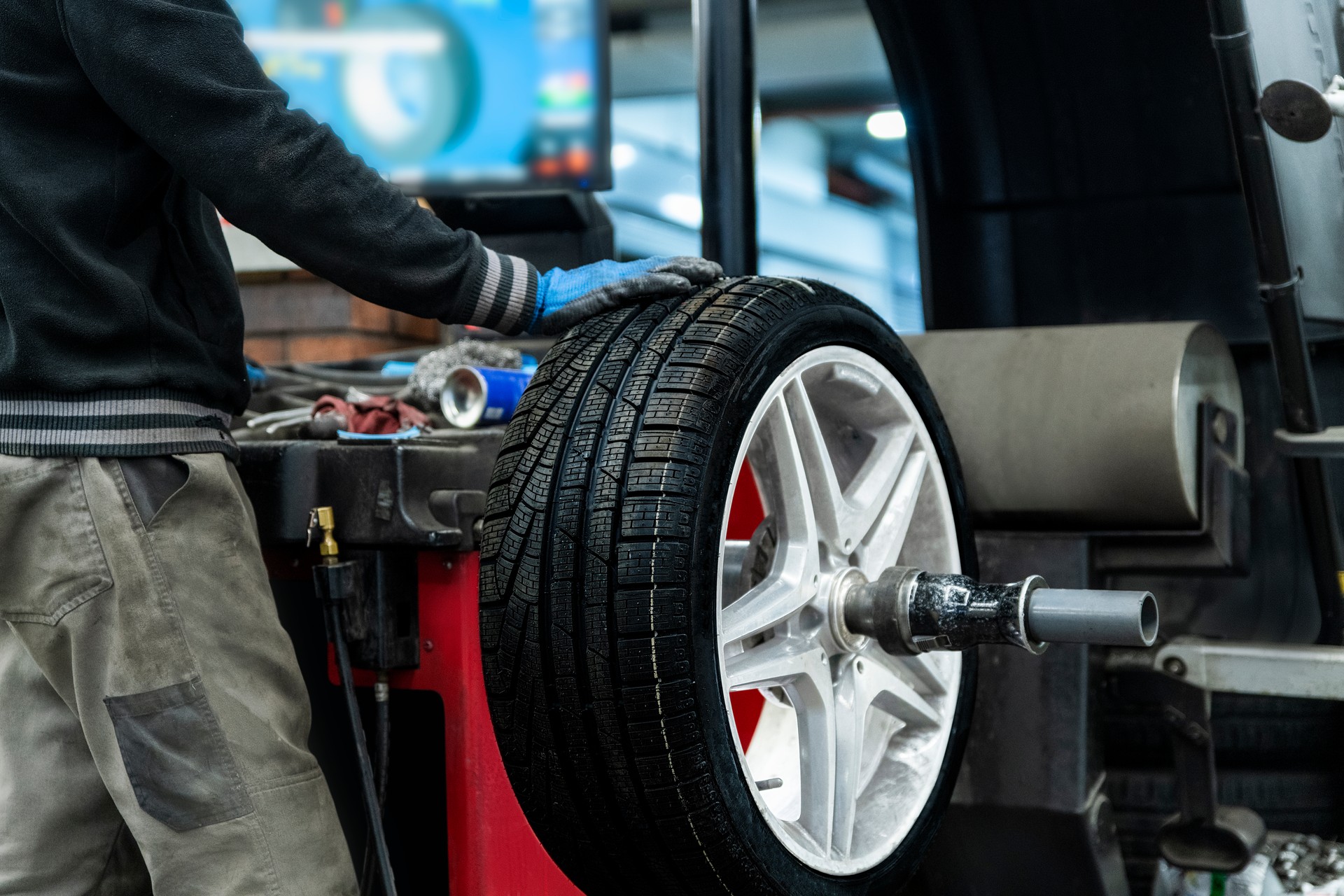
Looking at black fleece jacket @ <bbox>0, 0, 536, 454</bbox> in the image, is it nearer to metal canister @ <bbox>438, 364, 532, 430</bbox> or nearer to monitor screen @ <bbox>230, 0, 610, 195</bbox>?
metal canister @ <bbox>438, 364, 532, 430</bbox>

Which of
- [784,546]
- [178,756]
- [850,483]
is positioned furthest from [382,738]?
[850,483]

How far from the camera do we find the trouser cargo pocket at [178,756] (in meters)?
1.22

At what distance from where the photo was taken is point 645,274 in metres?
1.34

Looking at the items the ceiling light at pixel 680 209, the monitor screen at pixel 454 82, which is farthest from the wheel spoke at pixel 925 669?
the ceiling light at pixel 680 209

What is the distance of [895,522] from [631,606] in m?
0.48

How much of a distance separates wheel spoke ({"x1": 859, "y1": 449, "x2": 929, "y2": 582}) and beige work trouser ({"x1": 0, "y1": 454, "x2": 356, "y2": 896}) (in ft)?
2.13

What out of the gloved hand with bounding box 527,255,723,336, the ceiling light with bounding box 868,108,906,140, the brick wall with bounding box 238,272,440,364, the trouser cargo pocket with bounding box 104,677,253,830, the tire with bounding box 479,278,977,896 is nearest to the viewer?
the tire with bounding box 479,278,977,896

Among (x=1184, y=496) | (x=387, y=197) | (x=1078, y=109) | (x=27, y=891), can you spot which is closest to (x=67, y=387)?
(x=387, y=197)

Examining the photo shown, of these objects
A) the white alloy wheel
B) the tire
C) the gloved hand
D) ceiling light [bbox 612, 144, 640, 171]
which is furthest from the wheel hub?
ceiling light [bbox 612, 144, 640, 171]

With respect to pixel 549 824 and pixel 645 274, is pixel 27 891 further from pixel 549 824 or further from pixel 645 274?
pixel 645 274

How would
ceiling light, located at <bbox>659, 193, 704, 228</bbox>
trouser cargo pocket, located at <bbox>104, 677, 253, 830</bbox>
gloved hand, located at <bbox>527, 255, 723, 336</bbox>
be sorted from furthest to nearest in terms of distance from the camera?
ceiling light, located at <bbox>659, 193, 704, 228</bbox> → gloved hand, located at <bbox>527, 255, 723, 336</bbox> → trouser cargo pocket, located at <bbox>104, 677, 253, 830</bbox>

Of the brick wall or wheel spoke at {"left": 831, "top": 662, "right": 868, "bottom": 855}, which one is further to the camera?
the brick wall

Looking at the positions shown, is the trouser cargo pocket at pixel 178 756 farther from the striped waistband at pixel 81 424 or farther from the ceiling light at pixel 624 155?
the ceiling light at pixel 624 155

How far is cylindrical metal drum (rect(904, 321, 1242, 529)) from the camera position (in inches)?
64.6
